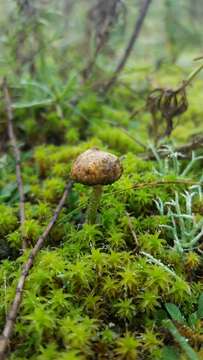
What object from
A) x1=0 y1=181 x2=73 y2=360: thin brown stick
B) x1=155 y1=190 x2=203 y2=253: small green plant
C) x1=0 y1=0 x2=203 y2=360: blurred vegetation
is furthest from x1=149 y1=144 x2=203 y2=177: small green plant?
x1=0 y1=181 x2=73 y2=360: thin brown stick

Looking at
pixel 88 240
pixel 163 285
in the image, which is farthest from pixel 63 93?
pixel 163 285

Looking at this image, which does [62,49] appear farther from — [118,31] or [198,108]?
[198,108]

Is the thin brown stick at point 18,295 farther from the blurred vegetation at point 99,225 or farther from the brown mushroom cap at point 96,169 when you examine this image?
the brown mushroom cap at point 96,169

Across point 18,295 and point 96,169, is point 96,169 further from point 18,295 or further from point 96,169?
point 18,295

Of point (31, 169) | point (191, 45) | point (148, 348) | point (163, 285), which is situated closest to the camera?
point (148, 348)

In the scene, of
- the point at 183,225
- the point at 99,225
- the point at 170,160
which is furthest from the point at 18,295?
the point at 170,160
